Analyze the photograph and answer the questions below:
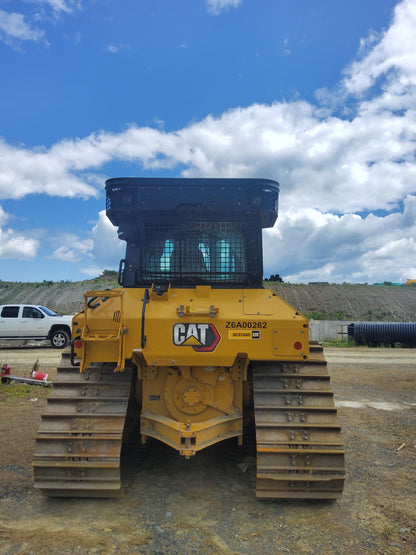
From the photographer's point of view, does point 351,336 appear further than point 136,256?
Yes

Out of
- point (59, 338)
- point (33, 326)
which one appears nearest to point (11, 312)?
Answer: point (33, 326)

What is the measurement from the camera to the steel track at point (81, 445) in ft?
14.1

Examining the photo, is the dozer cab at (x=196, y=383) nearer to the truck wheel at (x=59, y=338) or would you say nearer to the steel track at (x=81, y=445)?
the steel track at (x=81, y=445)

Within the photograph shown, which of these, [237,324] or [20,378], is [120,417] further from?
[20,378]

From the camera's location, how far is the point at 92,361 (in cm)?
457

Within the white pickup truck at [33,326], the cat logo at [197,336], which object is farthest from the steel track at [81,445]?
the white pickup truck at [33,326]

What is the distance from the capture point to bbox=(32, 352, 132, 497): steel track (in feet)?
14.1

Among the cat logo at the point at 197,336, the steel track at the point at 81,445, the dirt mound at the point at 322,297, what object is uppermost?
the dirt mound at the point at 322,297

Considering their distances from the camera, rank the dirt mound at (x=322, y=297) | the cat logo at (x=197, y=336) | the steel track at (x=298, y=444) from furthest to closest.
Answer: the dirt mound at (x=322, y=297)
the cat logo at (x=197, y=336)
the steel track at (x=298, y=444)

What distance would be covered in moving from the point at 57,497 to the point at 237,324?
2378 millimetres

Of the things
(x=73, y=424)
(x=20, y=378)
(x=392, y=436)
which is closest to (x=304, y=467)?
(x=73, y=424)

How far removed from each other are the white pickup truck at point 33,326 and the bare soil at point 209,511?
11457 mm

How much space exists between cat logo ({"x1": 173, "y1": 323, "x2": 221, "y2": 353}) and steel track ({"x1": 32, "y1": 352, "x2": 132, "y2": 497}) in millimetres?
799

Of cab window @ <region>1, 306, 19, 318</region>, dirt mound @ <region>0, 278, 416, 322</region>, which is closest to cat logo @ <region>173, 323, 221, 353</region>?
cab window @ <region>1, 306, 19, 318</region>
